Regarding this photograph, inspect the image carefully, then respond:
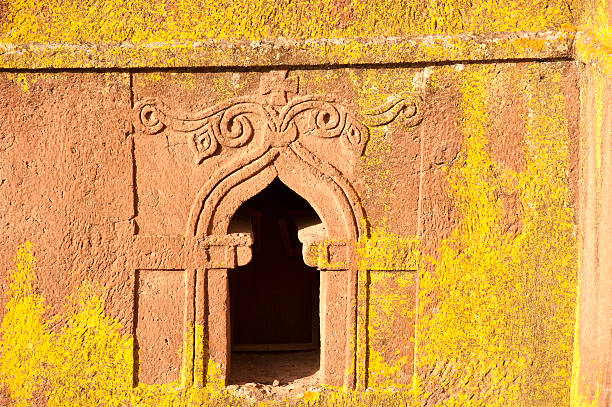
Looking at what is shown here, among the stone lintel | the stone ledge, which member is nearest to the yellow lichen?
the stone ledge

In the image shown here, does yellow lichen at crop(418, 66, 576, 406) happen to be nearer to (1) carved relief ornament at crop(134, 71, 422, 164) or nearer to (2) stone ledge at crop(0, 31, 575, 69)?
(2) stone ledge at crop(0, 31, 575, 69)

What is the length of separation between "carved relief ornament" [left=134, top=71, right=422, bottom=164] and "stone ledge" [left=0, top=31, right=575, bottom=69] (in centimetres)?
16

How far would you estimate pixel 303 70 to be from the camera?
3791mm

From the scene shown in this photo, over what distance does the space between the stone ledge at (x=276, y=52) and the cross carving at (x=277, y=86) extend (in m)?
0.08

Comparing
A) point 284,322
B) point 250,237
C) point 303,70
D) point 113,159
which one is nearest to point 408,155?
point 303,70

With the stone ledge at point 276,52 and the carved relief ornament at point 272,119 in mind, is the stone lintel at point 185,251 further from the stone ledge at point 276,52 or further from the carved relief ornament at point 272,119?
the stone ledge at point 276,52

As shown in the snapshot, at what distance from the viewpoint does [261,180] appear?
3.85m

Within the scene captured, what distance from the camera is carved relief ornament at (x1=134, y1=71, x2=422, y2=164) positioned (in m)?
3.79

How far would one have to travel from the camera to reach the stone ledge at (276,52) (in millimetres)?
3705

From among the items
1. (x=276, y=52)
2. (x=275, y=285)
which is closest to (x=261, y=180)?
(x=276, y=52)

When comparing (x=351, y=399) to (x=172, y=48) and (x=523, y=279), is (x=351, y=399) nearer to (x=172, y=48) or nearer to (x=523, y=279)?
(x=523, y=279)

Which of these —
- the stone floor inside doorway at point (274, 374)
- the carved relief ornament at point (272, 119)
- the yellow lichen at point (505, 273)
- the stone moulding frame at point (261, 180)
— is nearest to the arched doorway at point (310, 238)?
the stone moulding frame at point (261, 180)

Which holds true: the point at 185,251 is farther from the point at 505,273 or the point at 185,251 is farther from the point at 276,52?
the point at 505,273

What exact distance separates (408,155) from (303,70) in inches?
27.7
